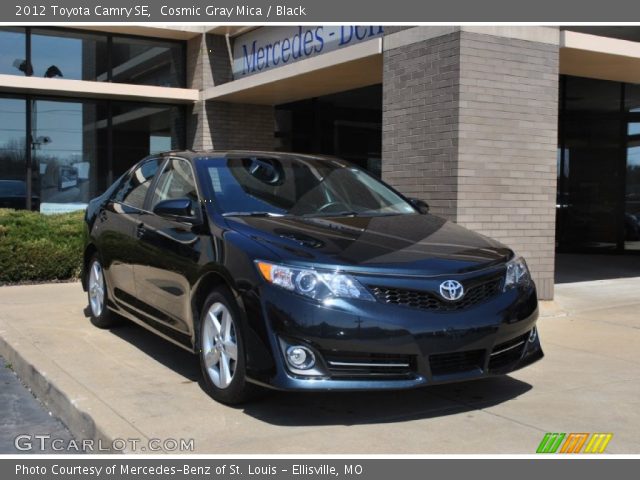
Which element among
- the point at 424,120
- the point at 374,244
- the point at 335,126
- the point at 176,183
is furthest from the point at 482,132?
the point at 335,126

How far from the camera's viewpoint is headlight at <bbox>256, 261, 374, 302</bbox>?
3961mm

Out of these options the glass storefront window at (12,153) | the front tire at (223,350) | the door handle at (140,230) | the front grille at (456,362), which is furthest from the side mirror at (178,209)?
the glass storefront window at (12,153)

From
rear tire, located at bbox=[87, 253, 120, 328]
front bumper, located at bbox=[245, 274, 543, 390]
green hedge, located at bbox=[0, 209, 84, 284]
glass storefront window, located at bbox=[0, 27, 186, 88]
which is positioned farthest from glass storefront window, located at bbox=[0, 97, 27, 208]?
front bumper, located at bbox=[245, 274, 543, 390]

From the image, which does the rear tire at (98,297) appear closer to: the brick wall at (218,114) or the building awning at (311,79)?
the building awning at (311,79)

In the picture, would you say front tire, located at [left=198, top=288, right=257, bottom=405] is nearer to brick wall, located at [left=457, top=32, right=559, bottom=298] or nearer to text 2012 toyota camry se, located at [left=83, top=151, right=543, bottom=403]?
text 2012 toyota camry se, located at [left=83, top=151, right=543, bottom=403]

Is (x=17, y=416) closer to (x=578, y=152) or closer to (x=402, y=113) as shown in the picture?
(x=402, y=113)

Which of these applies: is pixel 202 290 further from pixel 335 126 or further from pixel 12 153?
pixel 335 126

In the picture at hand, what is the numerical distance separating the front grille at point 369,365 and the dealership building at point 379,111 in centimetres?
377

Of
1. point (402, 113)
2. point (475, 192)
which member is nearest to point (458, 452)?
point (475, 192)

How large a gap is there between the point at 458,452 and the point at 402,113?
5.17 m

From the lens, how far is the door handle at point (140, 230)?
557 centimetres

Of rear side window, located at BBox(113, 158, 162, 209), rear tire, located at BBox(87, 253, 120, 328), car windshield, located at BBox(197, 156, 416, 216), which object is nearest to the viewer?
car windshield, located at BBox(197, 156, 416, 216)

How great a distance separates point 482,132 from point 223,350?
439 cm

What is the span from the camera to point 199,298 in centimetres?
470
